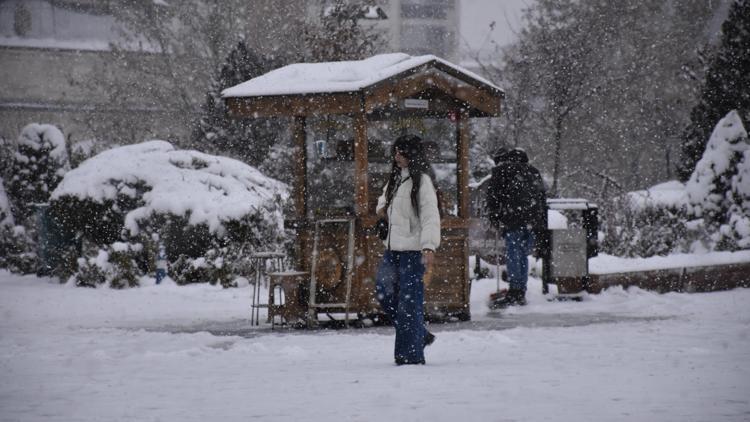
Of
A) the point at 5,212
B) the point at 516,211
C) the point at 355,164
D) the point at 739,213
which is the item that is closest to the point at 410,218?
the point at 355,164

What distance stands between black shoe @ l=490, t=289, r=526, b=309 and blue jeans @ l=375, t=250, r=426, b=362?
18.2 ft

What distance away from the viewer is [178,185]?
17688 mm

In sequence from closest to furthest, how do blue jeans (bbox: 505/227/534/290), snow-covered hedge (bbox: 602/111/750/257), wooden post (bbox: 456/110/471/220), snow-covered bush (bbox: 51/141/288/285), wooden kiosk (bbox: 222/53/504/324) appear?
1. wooden kiosk (bbox: 222/53/504/324)
2. wooden post (bbox: 456/110/471/220)
3. blue jeans (bbox: 505/227/534/290)
4. snow-covered bush (bbox: 51/141/288/285)
5. snow-covered hedge (bbox: 602/111/750/257)

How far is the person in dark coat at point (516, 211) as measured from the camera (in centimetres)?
1395

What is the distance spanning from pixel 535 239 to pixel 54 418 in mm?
10267

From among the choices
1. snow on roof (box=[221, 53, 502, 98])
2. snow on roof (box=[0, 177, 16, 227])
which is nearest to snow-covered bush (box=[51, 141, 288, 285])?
snow on roof (box=[0, 177, 16, 227])

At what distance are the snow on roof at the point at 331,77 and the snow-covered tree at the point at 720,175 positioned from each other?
10.2 meters

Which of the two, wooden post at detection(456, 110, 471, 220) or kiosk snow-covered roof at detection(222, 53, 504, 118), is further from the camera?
wooden post at detection(456, 110, 471, 220)

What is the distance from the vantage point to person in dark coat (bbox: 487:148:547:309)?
14.0m

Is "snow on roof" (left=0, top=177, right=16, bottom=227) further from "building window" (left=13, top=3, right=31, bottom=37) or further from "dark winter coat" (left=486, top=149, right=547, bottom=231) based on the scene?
"building window" (left=13, top=3, right=31, bottom=37)

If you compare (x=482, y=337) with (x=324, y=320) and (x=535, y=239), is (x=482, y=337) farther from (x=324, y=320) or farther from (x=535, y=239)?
(x=535, y=239)

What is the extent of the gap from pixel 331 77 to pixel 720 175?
38.3 feet

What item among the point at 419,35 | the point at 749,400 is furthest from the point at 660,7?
the point at 419,35

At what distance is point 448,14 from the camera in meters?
89.6
